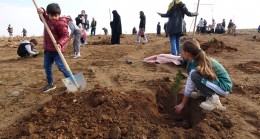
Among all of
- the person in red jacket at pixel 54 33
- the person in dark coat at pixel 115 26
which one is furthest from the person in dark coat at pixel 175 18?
the person in dark coat at pixel 115 26

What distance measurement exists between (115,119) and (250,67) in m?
4.86

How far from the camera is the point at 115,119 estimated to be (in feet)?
12.7

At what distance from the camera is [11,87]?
622 centimetres

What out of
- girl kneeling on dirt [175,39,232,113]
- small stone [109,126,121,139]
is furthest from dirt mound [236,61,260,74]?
small stone [109,126,121,139]

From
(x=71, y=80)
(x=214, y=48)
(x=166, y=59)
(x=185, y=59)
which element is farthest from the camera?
(x=214, y=48)

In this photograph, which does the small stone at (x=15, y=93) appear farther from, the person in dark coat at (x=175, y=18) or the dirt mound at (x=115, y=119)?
the person in dark coat at (x=175, y=18)

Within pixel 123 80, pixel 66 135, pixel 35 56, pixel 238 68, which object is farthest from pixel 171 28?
pixel 66 135

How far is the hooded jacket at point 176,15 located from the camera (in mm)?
8148

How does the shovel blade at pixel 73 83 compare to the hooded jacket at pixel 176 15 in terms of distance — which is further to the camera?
the hooded jacket at pixel 176 15

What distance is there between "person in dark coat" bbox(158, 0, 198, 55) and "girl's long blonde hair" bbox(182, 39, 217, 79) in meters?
4.13

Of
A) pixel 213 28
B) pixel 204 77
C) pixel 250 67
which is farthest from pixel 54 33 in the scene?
pixel 213 28

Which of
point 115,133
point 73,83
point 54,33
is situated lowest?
point 115,133

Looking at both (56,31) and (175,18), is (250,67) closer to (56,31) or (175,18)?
(175,18)

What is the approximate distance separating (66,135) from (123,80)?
116 inches
